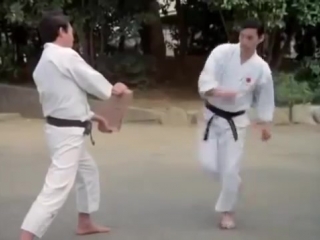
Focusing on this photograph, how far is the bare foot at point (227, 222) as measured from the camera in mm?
6520

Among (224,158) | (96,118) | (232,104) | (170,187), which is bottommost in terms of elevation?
(170,187)

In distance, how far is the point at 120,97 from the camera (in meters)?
5.71

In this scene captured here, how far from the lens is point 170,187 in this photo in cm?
798

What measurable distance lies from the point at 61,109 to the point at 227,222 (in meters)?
1.62

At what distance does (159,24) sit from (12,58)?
103 inches

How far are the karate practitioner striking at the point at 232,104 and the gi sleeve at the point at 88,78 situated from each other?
3.19ft

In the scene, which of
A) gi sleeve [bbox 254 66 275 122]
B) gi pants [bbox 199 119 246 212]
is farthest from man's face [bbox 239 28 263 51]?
gi pants [bbox 199 119 246 212]

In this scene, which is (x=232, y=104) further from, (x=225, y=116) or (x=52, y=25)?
(x=52, y=25)

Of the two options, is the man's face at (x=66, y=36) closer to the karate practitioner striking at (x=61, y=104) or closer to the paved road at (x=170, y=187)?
the karate practitioner striking at (x=61, y=104)

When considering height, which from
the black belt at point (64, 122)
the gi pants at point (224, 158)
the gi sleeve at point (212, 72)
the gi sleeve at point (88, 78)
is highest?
the gi sleeve at point (88, 78)

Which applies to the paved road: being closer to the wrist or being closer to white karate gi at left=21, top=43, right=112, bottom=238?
white karate gi at left=21, top=43, right=112, bottom=238

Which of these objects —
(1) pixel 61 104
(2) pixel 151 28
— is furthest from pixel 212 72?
(2) pixel 151 28

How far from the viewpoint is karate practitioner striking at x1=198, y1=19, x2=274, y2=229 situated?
21.0ft

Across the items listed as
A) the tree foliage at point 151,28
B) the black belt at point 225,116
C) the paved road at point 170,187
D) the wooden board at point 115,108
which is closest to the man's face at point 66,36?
the wooden board at point 115,108
